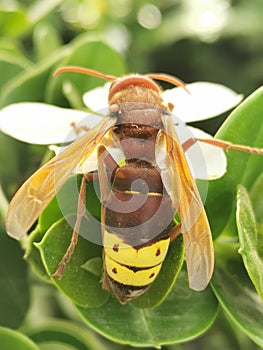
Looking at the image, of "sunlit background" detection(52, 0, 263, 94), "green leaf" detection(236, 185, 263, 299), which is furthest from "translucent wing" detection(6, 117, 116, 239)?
"sunlit background" detection(52, 0, 263, 94)

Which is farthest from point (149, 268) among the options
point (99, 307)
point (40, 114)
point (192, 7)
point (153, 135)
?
point (192, 7)

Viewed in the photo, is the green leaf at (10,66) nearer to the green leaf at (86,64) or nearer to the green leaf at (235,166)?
the green leaf at (86,64)

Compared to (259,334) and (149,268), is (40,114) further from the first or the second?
(259,334)

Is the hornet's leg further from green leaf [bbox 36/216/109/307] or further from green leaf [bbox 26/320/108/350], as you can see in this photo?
green leaf [bbox 26/320/108/350]

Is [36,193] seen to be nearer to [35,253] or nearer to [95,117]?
[35,253]

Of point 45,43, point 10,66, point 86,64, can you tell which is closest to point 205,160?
point 86,64

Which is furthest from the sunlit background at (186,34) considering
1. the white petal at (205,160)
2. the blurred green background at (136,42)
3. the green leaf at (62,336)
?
the green leaf at (62,336)

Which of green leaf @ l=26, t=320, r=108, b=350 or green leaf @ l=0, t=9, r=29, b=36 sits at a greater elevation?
green leaf @ l=0, t=9, r=29, b=36
